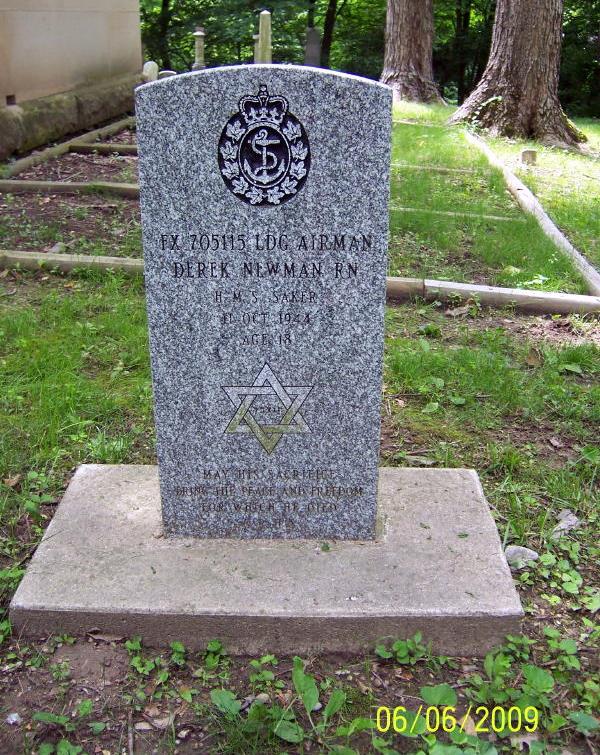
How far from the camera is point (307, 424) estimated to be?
8.44 ft

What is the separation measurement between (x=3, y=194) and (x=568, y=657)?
20.6ft

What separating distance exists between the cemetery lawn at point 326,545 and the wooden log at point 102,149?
4.10 m

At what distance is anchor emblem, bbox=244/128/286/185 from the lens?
2.24 metres

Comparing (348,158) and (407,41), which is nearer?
(348,158)

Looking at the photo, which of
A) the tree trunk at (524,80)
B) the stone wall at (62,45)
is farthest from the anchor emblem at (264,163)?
the tree trunk at (524,80)

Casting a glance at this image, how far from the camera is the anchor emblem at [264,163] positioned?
224cm

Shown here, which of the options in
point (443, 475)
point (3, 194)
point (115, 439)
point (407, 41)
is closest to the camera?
point (443, 475)

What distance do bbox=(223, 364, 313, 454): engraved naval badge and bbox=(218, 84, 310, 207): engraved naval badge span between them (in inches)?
22.3

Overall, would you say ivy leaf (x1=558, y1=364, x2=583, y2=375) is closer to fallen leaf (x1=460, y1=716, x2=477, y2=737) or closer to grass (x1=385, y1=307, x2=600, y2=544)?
grass (x1=385, y1=307, x2=600, y2=544)

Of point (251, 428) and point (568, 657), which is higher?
point (251, 428)

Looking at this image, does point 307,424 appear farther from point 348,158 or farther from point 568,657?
point 568,657

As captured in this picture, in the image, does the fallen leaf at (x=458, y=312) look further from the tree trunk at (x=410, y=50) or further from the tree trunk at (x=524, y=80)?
the tree trunk at (x=410, y=50)

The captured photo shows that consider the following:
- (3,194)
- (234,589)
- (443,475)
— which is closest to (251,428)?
(234,589)
